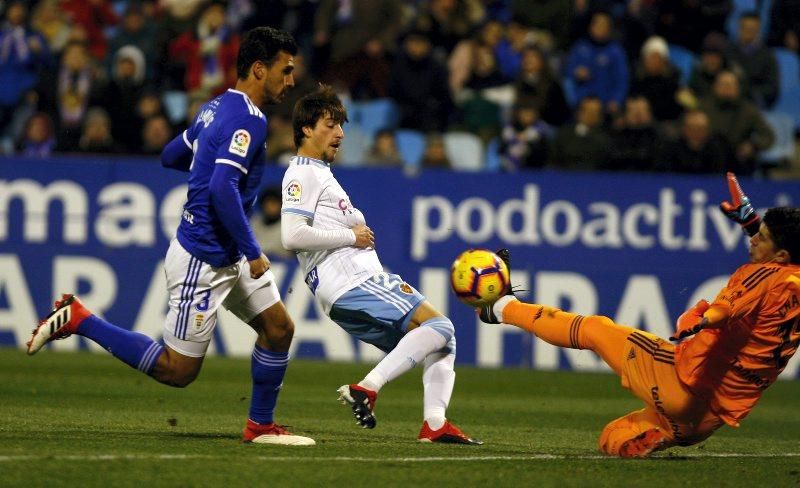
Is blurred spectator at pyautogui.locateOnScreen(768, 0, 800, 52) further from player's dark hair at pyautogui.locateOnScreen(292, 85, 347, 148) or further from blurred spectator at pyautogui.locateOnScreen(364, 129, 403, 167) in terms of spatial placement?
player's dark hair at pyautogui.locateOnScreen(292, 85, 347, 148)

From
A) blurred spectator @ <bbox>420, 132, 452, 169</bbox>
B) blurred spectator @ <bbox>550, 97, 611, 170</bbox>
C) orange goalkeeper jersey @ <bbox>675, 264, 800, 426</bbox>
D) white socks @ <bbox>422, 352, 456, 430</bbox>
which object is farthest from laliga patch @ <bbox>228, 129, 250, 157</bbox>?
blurred spectator @ <bbox>550, 97, 611, 170</bbox>

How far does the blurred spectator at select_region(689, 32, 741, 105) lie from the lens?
16156 millimetres

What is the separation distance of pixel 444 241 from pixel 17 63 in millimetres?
7404

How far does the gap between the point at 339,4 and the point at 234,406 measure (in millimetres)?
9269

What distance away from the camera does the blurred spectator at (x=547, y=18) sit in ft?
A: 57.5

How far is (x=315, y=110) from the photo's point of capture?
770 cm

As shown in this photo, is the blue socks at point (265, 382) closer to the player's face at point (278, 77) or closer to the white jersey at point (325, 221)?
the white jersey at point (325, 221)

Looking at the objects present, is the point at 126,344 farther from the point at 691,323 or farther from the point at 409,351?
the point at 691,323

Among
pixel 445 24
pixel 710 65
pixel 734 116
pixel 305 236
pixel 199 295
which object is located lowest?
pixel 199 295

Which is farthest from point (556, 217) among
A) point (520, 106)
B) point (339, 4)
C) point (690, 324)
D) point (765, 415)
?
point (690, 324)

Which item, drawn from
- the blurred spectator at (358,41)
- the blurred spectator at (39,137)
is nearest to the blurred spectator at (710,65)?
the blurred spectator at (358,41)

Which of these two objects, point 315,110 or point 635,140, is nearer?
point 315,110

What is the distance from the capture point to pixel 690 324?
269 inches

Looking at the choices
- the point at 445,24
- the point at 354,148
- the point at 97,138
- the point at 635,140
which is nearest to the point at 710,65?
the point at 635,140
